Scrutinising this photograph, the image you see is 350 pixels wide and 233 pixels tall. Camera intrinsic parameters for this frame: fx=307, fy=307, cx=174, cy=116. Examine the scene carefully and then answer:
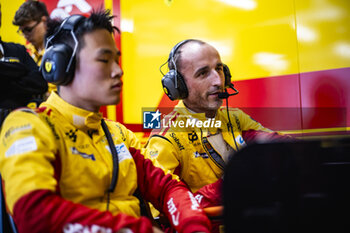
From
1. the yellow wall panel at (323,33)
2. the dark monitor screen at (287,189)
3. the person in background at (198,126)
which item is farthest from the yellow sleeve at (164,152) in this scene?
the yellow wall panel at (323,33)

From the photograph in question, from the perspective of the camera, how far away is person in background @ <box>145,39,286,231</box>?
149 centimetres

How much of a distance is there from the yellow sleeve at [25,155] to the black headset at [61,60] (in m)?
0.16

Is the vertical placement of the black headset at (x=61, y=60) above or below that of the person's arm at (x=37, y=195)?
above

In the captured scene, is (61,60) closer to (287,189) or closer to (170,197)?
(170,197)

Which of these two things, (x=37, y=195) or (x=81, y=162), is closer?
→ (x=37, y=195)

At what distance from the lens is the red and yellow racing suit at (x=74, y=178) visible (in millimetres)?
750

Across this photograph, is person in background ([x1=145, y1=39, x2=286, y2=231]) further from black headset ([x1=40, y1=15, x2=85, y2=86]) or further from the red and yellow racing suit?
black headset ([x1=40, y1=15, x2=85, y2=86])

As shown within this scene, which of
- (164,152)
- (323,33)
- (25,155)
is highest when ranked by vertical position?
(323,33)

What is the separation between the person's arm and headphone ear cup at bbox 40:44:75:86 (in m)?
0.21

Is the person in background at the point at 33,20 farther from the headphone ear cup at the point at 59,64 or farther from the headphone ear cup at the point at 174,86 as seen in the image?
the headphone ear cup at the point at 59,64

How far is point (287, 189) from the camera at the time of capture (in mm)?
662

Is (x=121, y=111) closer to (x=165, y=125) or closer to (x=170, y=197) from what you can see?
(x=165, y=125)

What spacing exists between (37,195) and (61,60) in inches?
17.7

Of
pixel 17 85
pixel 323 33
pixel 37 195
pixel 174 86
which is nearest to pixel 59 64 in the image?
pixel 17 85
